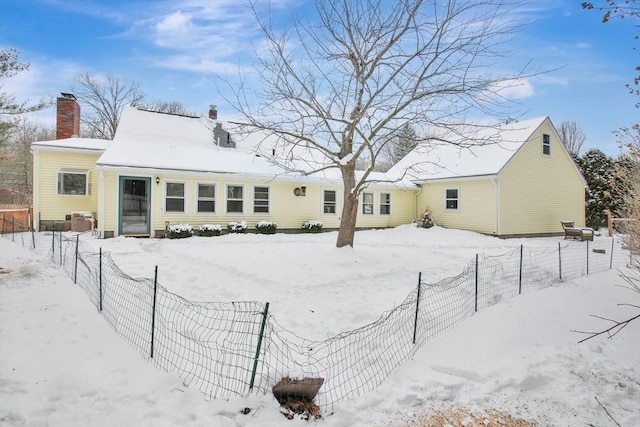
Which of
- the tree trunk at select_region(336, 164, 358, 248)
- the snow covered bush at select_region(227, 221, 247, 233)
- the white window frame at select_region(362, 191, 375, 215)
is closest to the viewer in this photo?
the tree trunk at select_region(336, 164, 358, 248)

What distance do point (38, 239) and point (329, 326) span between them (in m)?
12.1

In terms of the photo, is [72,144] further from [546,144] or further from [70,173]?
[546,144]

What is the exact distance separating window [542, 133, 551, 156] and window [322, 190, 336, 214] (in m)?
10.6

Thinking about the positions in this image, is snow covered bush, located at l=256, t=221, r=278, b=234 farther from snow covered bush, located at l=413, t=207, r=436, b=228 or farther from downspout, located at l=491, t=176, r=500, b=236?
downspout, located at l=491, t=176, r=500, b=236

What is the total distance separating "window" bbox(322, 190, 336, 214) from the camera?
17797 mm

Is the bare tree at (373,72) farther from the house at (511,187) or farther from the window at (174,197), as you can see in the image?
the house at (511,187)

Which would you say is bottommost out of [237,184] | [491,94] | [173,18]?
[237,184]

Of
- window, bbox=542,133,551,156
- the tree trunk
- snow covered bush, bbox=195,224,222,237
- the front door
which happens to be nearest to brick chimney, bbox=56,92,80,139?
the front door

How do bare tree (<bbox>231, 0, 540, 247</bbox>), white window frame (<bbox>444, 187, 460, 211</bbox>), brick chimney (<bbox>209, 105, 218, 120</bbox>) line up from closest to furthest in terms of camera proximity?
bare tree (<bbox>231, 0, 540, 247</bbox>) < white window frame (<bbox>444, 187, 460, 211</bbox>) < brick chimney (<bbox>209, 105, 218, 120</bbox>)

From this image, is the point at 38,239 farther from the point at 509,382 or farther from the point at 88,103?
the point at 88,103

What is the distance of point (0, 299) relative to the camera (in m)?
5.27

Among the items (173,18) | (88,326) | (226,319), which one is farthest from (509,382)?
(173,18)

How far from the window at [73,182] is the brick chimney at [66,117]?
133 inches

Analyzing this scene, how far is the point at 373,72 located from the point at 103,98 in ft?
103
